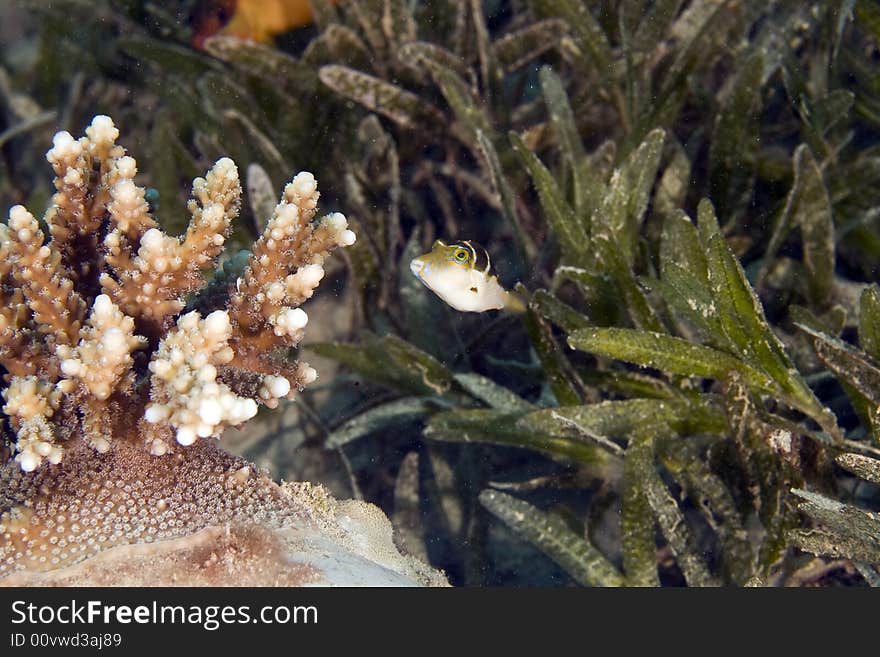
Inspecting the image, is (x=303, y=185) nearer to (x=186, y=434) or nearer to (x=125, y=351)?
(x=125, y=351)

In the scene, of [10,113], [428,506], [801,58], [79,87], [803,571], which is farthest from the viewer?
[10,113]

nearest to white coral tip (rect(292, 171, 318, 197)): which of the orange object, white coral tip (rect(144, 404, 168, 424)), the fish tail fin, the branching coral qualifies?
the branching coral

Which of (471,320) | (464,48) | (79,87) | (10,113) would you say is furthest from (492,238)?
(10,113)

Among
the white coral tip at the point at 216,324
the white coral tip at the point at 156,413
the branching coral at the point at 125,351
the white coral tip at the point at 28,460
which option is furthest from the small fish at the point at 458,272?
the white coral tip at the point at 28,460

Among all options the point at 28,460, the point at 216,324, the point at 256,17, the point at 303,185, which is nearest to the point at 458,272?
the point at 303,185

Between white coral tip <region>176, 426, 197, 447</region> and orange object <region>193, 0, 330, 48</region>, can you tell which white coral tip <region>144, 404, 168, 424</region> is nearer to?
white coral tip <region>176, 426, 197, 447</region>

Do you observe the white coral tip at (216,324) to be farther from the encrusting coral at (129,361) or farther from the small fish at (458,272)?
the small fish at (458,272)

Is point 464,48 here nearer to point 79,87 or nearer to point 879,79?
point 879,79
